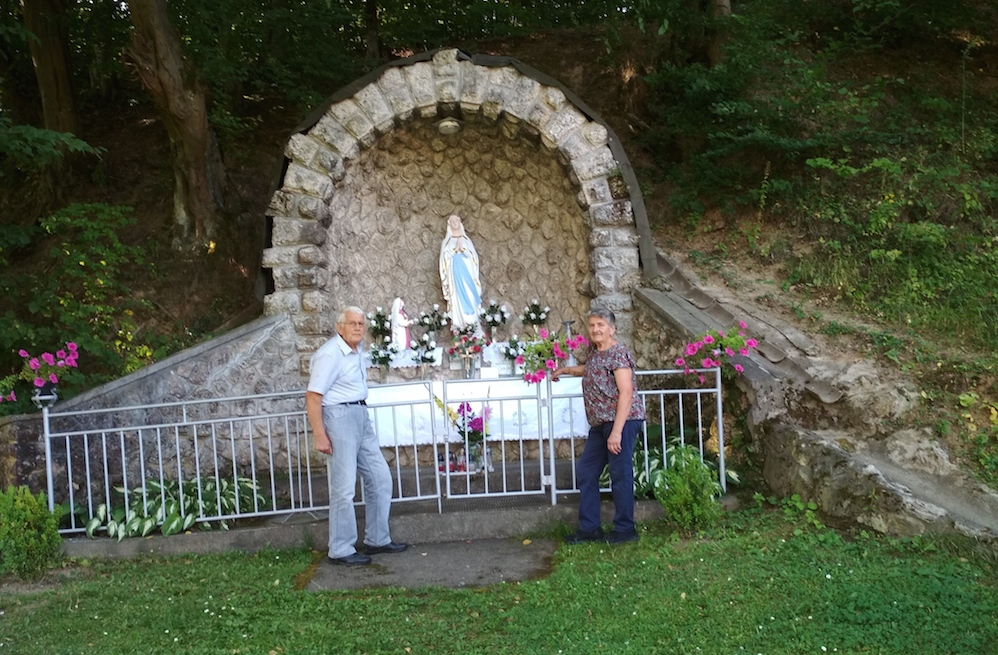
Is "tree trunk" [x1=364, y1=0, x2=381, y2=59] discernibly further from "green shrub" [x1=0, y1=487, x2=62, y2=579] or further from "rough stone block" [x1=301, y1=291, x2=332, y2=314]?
"green shrub" [x1=0, y1=487, x2=62, y2=579]

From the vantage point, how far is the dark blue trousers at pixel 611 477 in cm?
473

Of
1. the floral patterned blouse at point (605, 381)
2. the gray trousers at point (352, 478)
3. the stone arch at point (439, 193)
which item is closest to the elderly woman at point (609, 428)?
the floral patterned blouse at point (605, 381)

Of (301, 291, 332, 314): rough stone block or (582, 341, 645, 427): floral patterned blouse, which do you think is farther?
(301, 291, 332, 314): rough stone block

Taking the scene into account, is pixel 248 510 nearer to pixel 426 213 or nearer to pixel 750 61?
pixel 426 213

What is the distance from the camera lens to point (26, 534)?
4633 millimetres

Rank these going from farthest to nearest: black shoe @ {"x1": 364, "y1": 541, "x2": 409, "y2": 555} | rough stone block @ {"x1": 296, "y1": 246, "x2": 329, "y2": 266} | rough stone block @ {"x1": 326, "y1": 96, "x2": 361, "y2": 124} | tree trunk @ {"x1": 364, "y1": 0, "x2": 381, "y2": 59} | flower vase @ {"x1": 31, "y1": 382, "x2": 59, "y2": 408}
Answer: tree trunk @ {"x1": 364, "y1": 0, "x2": 381, "y2": 59} < rough stone block @ {"x1": 326, "y1": 96, "x2": 361, "y2": 124} < rough stone block @ {"x1": 296, "y1": 246, "x2": 329, "y2": 266} < flower vase @ {"x1": 31, "y1": 382, "x2": 59, "y2": 408} < black shoe @ {"x1": 364, "y1": 541, "x2": 409, "y2": 555}

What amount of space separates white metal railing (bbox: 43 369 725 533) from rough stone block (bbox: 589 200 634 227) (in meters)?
1.73

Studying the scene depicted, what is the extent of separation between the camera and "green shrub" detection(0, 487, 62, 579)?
459 cm

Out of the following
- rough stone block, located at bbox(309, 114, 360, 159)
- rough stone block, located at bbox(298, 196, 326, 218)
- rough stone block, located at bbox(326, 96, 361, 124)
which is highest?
rough stone block, located at bbox(326, 96, 361, 124)

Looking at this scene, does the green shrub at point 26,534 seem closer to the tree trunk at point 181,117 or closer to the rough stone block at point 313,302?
the rough stone block at point 313,302

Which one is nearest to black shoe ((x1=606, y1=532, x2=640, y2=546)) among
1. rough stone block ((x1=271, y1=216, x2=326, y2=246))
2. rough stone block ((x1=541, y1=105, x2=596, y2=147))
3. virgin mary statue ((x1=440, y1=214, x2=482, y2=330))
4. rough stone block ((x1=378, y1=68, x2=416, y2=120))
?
virgin mary statue ((x1=440, y1=214, x2=482, y2=330))

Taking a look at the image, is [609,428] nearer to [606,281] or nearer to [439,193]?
[606,281]

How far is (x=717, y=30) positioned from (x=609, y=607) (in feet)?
25.6

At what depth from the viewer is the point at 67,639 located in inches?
146
